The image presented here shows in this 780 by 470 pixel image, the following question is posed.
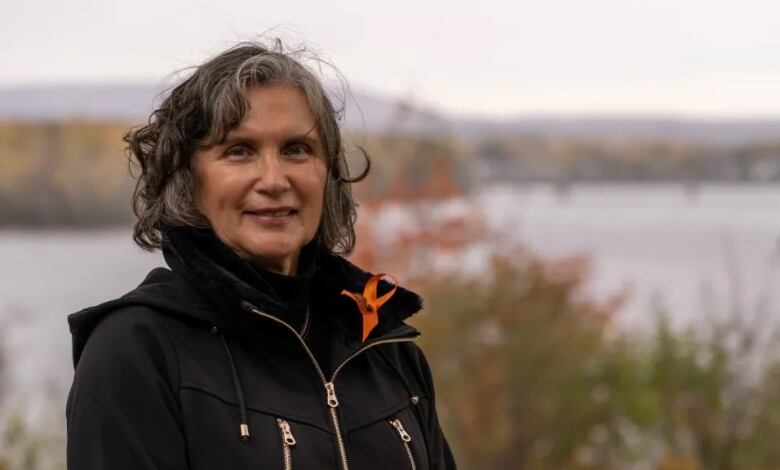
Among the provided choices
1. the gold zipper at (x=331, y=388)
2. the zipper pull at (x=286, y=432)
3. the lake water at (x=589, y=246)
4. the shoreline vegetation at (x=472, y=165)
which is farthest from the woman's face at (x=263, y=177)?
the shoreline vegetation at (x=472, y=165)

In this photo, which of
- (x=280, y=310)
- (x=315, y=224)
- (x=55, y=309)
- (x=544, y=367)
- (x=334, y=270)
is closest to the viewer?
(x=280, y=310)

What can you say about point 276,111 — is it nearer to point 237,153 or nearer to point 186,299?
point 237,153

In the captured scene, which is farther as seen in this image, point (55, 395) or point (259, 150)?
point (55, 395)

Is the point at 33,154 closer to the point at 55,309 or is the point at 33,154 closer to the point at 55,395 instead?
the point at 55,309

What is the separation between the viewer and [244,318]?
198 centimetres

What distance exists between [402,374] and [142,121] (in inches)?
25.8

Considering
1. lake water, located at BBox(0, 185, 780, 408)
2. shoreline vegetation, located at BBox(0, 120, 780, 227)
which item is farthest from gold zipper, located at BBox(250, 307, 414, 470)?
shoreline vegetation, located at BBox(0, 120, 780, 227)

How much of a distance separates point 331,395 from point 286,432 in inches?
5.3

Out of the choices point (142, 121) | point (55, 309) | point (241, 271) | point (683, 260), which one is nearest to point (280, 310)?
point (241, 271)

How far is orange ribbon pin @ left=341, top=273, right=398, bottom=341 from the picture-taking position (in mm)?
2193

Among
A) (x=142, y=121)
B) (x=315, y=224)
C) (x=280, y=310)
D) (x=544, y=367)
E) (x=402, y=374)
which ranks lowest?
(x=544, y=367)

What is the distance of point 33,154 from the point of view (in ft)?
89.6

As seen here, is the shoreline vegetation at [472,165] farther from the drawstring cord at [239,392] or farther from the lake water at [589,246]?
the drawstring cord at [239,392]

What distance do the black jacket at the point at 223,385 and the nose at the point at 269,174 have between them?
0.40 feet
